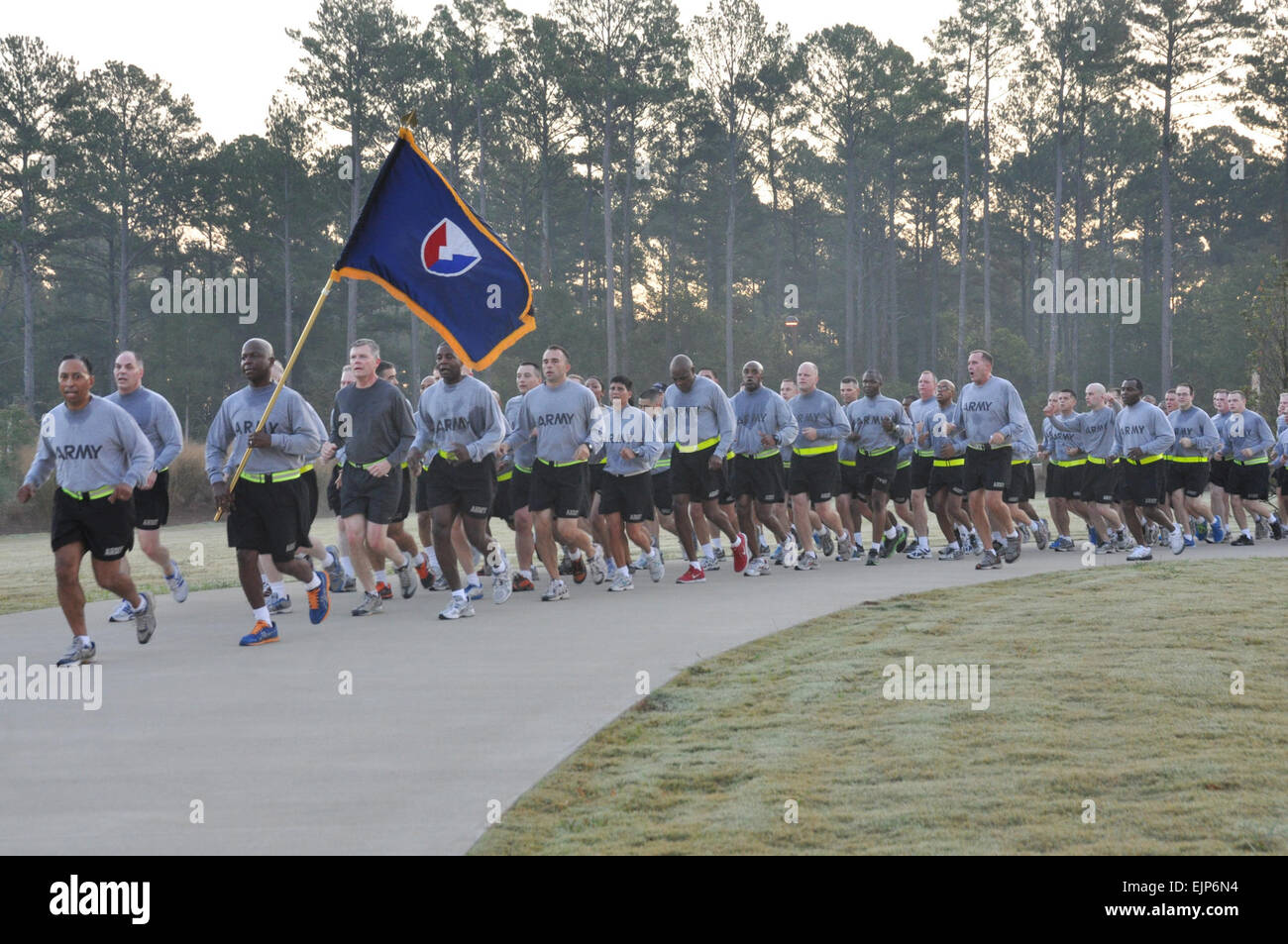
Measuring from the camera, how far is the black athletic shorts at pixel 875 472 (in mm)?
17766

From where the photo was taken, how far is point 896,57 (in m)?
60.4

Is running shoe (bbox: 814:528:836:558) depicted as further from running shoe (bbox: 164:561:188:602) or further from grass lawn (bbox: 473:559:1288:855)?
running shoe (bbox: 164:561:188:602)

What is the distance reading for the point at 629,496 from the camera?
14023mm

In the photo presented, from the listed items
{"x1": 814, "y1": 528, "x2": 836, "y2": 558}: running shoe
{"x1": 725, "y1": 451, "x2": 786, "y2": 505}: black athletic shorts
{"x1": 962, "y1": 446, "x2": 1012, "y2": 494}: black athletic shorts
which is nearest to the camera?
{"x1": 962, "y1": 446, "x2": 1012, "y2": 494}: black athletic shorts

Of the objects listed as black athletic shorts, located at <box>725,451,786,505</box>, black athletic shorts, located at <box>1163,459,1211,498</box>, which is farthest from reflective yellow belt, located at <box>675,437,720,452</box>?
black athletic shorts, located at <box>1163,459,1211,498</box>

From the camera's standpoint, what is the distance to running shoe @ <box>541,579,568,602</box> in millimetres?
13289

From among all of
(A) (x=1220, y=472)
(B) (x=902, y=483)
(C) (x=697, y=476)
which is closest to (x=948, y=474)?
(B) (x=902, y=483)

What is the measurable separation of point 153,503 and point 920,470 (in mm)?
10220

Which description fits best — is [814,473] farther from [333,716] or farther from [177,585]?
[333,716]

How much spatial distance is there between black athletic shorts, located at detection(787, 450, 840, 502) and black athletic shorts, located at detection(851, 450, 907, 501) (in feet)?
3.51

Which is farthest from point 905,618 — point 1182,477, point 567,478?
point 1182,477

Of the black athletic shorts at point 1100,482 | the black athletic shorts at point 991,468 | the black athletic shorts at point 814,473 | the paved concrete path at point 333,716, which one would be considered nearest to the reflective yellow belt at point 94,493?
the paved concrete path at point 333,716

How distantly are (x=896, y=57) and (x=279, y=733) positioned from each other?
57.7 meters
